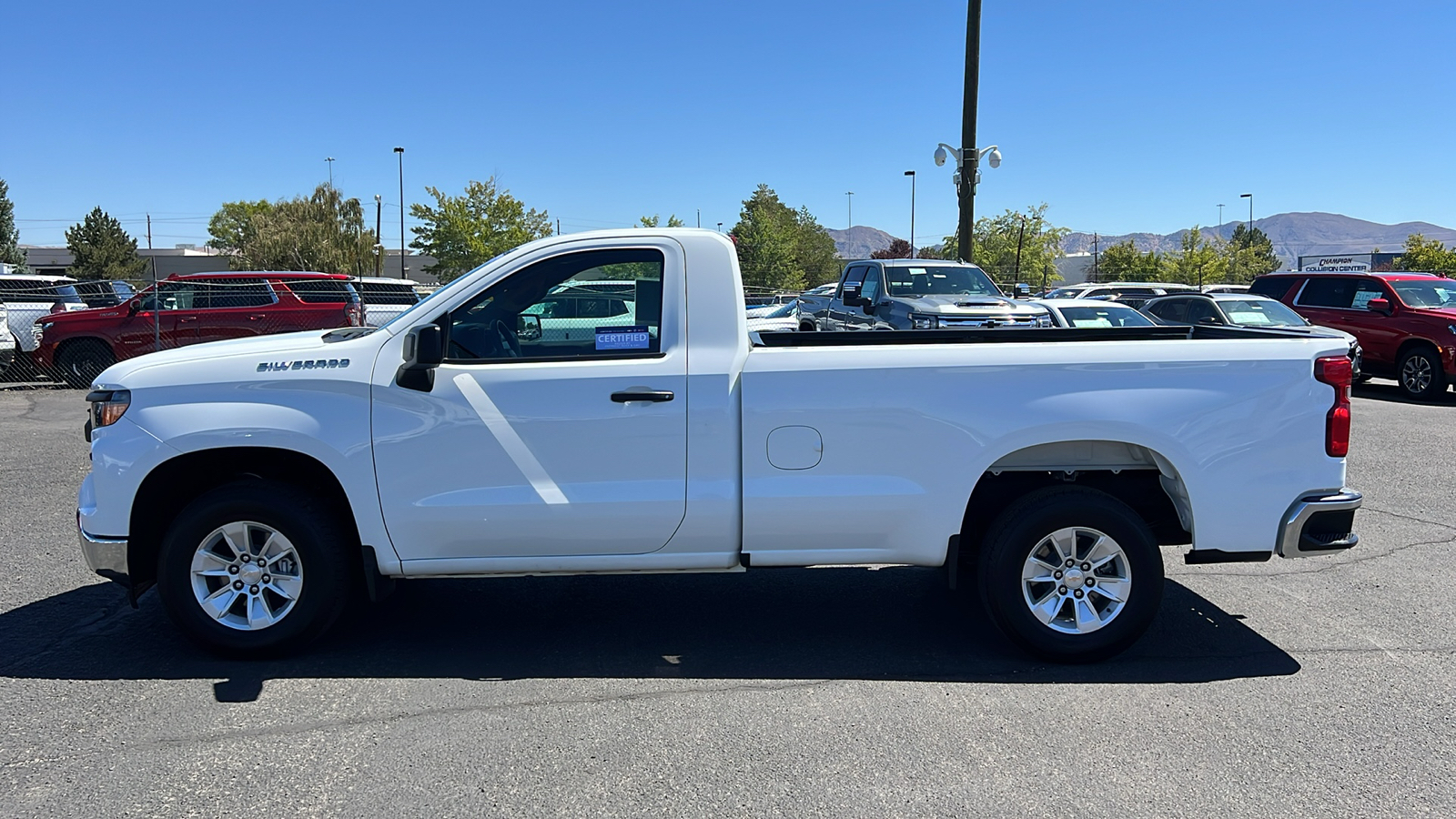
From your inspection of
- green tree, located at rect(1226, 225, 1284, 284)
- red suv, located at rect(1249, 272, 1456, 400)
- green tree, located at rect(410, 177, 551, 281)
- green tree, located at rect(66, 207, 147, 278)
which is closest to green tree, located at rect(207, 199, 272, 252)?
green tree, located at rect(66, 207, 147, 278)

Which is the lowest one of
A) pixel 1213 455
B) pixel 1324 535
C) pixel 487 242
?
pixel 1324 535

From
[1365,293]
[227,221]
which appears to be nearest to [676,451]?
[1365,293]

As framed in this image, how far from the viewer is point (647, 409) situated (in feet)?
14.9

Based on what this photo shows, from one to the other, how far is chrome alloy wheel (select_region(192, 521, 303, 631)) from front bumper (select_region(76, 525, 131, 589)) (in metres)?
0.32

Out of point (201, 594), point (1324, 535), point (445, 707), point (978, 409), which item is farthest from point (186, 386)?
point (1324, 535)

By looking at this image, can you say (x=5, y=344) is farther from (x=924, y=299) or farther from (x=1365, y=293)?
(x=1365, y=293)

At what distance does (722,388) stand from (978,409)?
1116 mm

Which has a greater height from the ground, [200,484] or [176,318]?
[176,318]

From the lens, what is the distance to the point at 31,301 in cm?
1827

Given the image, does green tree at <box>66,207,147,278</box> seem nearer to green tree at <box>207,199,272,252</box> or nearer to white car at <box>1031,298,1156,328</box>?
green tree at <box>207,199,272,252</box>

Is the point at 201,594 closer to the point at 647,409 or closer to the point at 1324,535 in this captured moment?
the point at 647,409

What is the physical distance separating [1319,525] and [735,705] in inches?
107

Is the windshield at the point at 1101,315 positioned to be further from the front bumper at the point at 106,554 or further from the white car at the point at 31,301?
the white car at the point at 31,301

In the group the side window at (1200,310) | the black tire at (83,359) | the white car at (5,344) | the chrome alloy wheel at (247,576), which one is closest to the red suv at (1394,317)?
the side window at (1200,310)
